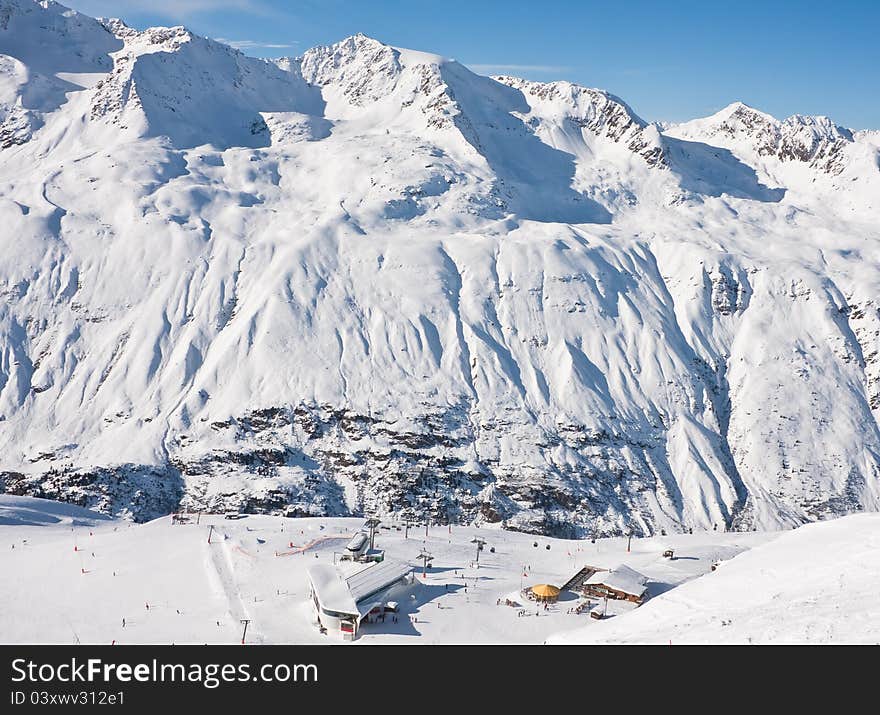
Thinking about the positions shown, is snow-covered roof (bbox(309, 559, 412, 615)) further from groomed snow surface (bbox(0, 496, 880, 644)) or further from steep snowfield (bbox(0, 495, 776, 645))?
groomed snow surface (bbox(0, 496, 880, 644))

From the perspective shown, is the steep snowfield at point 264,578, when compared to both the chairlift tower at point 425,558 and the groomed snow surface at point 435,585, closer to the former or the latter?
the groomed snow surface at point 435,585

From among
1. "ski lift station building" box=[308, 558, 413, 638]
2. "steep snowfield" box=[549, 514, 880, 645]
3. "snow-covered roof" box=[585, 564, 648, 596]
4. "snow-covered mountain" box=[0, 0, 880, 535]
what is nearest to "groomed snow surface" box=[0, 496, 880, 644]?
"steep snowfield" box=[549, 514, 880, 645]

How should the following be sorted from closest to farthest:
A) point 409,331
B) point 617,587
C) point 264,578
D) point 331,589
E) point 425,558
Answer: point 331,589 → point 617,587 → point 264,578 → point 425,558 → point 409,331

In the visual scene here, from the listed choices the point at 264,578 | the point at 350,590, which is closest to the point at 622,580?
the point at 350,590

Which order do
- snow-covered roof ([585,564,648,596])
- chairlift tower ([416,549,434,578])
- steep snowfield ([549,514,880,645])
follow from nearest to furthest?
steep snowfield ([549,514,880,645])
snow-covered roof ([585,564,648,596])
chairlift tower ([416,549,434,578])

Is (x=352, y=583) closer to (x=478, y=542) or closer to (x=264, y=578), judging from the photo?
(x=264, y=578)

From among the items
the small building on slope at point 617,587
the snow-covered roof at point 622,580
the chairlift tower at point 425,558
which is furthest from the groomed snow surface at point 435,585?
the snow-covered roof at point 622,580
